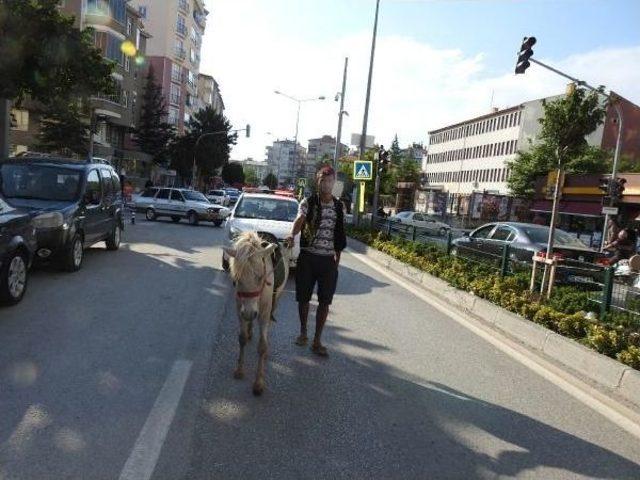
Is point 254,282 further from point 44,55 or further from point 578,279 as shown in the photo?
point 44,55

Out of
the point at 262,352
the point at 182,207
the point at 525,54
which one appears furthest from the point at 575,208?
the point at 262,352

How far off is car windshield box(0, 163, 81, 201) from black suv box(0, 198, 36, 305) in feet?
8.61

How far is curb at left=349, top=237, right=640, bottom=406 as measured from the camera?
587cm

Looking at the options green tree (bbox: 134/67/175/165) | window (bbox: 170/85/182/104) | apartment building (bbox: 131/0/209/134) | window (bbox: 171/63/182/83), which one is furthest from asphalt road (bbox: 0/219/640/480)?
window (bbox: 171/63/182/83)

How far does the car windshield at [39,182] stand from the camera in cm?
1055

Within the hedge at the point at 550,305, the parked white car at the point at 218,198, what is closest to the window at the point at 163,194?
the parked white car at the point at 218,198

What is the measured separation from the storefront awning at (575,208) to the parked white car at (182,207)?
25.5m

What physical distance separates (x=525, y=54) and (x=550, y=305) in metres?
12.5

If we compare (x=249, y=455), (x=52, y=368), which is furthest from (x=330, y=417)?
(x=52, y=368)

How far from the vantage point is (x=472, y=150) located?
292 ft

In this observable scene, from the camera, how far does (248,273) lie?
4.66 m

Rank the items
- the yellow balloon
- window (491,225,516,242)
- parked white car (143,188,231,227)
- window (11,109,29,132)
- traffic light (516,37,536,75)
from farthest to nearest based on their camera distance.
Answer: the yellow balloon, window (11,109,29,132), parked white car (143,188,231,227), traffic light (516,37,536,75), window (491,225,516,242)

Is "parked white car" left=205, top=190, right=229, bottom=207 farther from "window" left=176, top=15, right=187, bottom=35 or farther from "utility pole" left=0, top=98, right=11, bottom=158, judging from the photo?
"window" left=176, top=15, right=187, bottom=35

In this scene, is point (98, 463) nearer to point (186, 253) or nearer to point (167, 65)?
point (186, 253)
